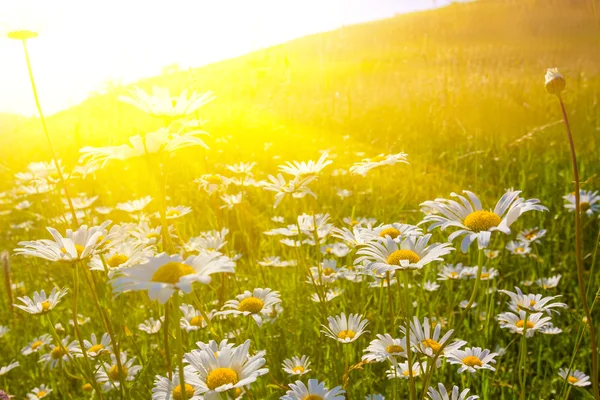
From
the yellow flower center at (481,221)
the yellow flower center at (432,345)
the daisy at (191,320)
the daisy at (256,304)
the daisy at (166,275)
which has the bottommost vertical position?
the daisy at (191,320)

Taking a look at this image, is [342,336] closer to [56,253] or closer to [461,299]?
[56,253]

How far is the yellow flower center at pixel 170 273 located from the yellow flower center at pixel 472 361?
1.23m

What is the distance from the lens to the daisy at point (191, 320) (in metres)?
2.26

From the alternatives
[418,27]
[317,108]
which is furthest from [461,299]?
[418,27]

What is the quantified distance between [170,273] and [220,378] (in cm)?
44

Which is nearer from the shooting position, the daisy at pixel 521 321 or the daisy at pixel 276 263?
the daisy at pixel 521 321

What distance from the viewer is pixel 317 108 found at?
33.9 feet

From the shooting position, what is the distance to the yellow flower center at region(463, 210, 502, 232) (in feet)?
4.38

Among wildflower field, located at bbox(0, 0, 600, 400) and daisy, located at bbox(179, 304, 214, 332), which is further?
daisy, located at bbox(179, 304, 214, 332)

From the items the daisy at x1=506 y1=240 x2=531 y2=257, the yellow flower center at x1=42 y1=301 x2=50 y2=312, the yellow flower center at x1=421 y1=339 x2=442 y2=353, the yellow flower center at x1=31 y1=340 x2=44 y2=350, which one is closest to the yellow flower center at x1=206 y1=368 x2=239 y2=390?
the yellow flower center at x1=421 y1=339 x2=442 y2=353

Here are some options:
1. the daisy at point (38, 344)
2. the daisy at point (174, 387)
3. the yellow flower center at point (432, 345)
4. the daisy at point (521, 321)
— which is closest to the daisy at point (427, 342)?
the yellow flower center at point (432, 345)

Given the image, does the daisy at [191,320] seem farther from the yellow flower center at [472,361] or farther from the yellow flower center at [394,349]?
the yellow flower center at [472,361]

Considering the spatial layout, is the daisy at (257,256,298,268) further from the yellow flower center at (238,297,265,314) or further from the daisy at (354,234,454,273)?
the daisy at (354,234,454,273)

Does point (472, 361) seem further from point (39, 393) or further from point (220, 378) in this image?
point (39, 393)
